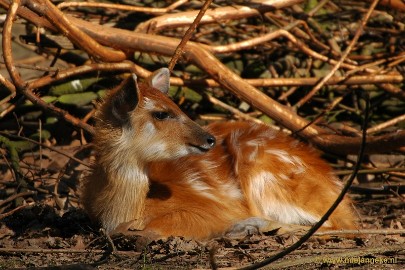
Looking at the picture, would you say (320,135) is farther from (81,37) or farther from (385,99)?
(81,37)

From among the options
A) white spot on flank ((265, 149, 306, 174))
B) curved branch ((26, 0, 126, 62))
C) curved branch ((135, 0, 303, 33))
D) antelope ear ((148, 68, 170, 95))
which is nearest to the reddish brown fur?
white spot on flank ((265, 149, 306, 174))

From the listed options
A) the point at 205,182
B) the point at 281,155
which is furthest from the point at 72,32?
the point at 281,155

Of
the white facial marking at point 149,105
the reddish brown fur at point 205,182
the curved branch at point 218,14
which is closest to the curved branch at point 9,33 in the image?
the reddish brown fur at point 205,182

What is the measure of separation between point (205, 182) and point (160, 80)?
40.8 inches

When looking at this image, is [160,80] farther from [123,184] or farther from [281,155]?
[281,155]

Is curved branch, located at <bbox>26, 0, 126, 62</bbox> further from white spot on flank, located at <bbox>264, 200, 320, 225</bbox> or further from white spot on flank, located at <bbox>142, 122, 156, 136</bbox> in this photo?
white spot on flank, located at <bbox>264, 200, 320, 225</bbox>

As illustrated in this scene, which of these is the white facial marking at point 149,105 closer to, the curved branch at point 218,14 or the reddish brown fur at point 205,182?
the reddish brown fur at point 205,182

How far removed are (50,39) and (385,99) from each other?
4655 millimetres

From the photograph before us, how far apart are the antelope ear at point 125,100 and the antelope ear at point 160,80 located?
0.63m

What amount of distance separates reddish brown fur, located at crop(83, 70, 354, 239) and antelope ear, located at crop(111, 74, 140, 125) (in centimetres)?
10

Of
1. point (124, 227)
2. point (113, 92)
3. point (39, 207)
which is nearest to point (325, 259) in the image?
point (124, 227)

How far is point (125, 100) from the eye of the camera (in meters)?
6.43

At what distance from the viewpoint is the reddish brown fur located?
256 inches

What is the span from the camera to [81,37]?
326 inches
